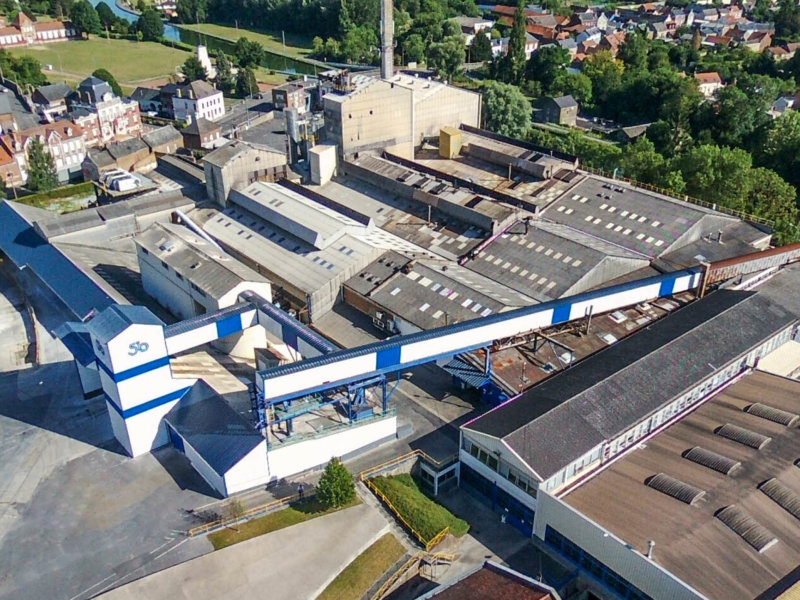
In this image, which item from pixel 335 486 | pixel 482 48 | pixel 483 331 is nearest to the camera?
pixel 335 486

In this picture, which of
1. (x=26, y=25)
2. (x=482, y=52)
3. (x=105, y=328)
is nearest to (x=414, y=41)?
(x=482, y=52)

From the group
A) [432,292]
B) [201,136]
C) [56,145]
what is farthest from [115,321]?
[56,145]

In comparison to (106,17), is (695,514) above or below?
below

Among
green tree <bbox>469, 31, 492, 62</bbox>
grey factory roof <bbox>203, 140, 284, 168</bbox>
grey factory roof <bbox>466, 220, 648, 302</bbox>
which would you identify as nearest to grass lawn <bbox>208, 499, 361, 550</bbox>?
grey factory roof <bbox>466, 220, 648, 302</bbox>

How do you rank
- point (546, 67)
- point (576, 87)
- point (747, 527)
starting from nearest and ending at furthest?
point (747, 527) → point (576, 87) → point (546, 67)

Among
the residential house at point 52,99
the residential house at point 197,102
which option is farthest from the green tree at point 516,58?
the residential house at point 52,99

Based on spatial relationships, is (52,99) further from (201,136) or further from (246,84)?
(246,84)

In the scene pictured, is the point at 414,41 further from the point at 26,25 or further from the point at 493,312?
the point at 493,312
